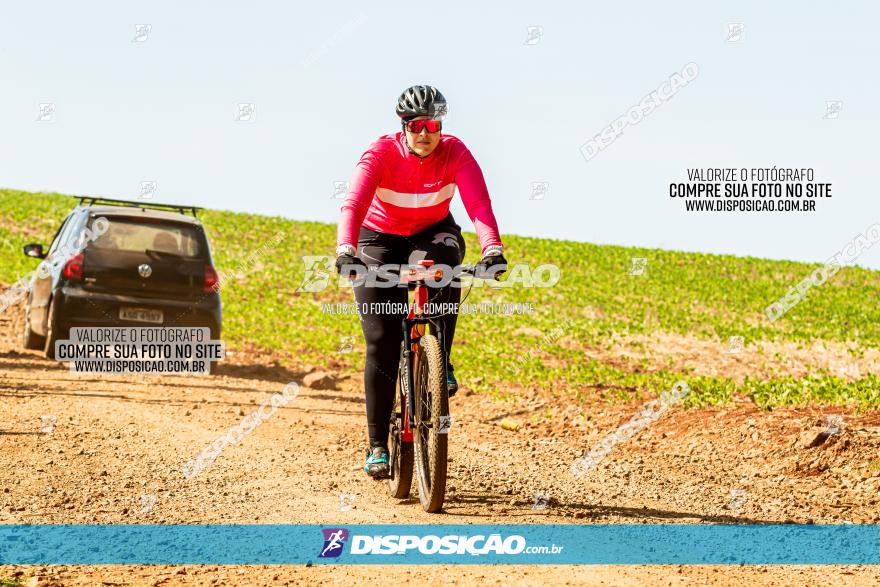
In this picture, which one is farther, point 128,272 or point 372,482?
point 128,272

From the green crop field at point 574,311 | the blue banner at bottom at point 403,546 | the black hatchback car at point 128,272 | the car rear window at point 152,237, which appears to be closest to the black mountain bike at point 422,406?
the blue banner at bottom at point 403,546

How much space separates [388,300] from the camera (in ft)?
20.0

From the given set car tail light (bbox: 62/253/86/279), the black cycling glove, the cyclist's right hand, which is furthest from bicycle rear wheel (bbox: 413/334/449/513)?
car tail light (bbox: 62/253/86/279)

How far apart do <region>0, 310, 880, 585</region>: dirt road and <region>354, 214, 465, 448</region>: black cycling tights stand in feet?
2.10

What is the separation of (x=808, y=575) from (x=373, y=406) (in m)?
2.81

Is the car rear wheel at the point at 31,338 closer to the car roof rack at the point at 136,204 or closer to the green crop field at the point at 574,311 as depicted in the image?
the car roof rack at the point at 136,204

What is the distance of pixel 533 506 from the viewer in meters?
6.39

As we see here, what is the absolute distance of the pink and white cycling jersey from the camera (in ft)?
19.9

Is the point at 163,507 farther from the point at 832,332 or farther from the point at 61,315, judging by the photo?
the point at 832,332

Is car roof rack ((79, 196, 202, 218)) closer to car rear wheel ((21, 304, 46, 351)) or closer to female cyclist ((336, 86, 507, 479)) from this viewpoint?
car rear wheel ((21, 304, 46, 351))

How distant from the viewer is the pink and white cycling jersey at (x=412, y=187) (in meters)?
6.06

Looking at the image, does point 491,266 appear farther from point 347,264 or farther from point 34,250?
point 34,250

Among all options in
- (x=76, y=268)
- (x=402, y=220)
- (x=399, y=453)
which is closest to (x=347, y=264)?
(x=402, y=220)

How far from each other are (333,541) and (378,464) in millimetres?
1092
